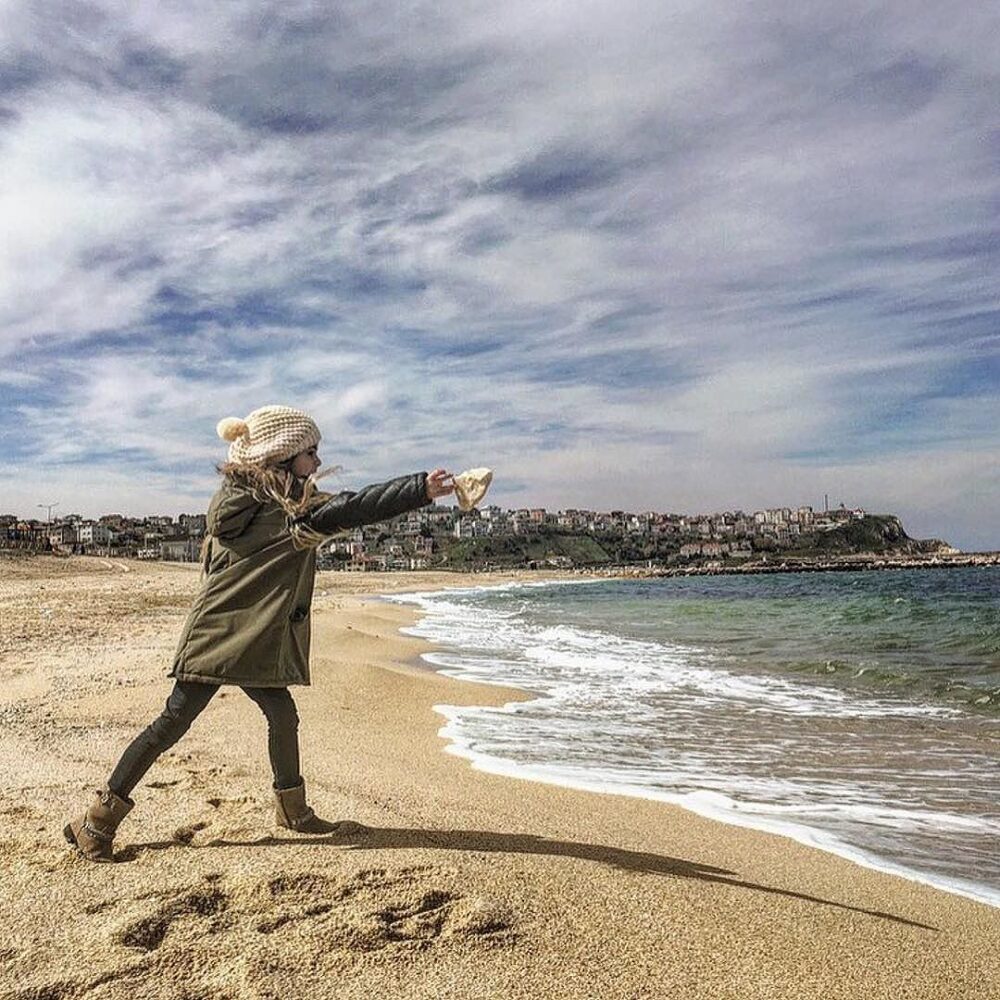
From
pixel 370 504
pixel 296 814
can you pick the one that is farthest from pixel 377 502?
pixel 296 814

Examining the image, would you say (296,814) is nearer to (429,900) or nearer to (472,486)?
(429,900)

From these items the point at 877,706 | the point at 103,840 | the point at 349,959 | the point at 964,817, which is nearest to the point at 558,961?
the point at 349,959

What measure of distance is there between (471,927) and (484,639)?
14.3 meters

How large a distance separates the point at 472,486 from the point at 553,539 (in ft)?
502

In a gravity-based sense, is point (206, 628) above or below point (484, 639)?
above

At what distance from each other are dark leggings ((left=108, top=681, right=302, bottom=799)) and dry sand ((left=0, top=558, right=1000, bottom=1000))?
237 mm

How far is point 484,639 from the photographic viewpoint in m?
16.9

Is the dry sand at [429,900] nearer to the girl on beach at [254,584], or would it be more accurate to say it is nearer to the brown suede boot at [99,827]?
the brown suede boot at [99,827]

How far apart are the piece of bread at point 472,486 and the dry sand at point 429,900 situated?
1356mm

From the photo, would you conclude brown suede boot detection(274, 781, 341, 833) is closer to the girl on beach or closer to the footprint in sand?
the girl on beach

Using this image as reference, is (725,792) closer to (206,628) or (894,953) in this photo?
(894,953)

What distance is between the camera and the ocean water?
4.55 m

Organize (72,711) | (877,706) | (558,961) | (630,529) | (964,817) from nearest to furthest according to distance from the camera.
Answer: (558,961) → (964,817) → (72,711) → (877,706) → (630,529)

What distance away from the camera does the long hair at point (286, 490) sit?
336 cm
